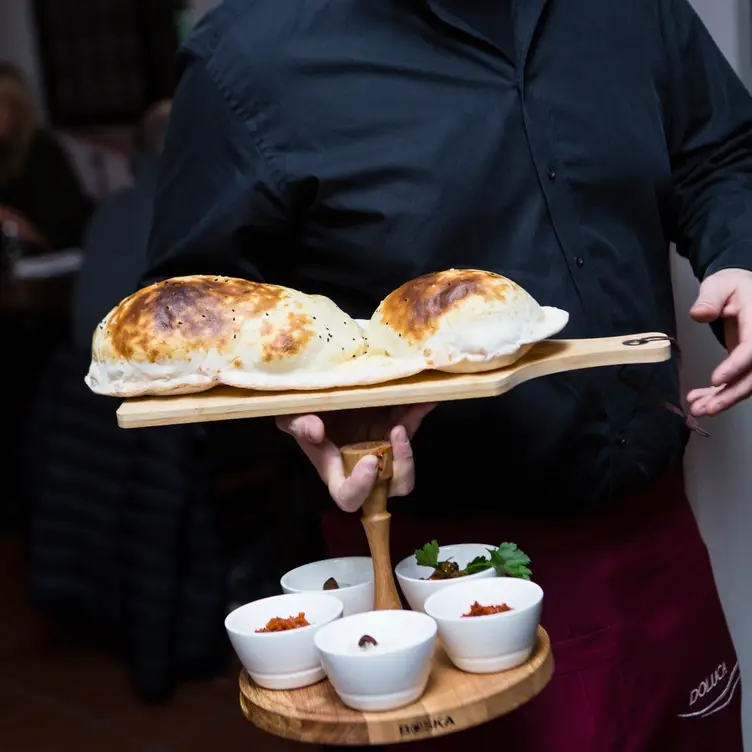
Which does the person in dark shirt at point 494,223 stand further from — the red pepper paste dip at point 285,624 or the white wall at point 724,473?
the white wall at point 724,473

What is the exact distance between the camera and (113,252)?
10.1 feet

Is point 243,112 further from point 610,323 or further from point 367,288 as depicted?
point 610,323

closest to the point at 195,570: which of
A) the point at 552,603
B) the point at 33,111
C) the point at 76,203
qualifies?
the point at 552,603

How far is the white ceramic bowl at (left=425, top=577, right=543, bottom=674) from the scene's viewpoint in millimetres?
935

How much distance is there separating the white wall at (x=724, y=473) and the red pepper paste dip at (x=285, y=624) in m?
1.17

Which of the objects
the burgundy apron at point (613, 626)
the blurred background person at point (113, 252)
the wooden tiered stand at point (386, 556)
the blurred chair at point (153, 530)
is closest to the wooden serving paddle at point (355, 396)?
the wooden tiered stand at point (386, 556)

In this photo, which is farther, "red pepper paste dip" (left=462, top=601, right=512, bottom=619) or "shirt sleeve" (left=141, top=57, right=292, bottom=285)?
"shirt sleeve" (left=141, top=57, right=292, bottom=285)

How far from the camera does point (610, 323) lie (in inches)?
52.6

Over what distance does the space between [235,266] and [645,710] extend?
744 millimetres

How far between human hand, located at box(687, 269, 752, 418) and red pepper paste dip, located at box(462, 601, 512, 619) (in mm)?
336

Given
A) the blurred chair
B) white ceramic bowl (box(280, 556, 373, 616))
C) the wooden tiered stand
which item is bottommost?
the blurred chair

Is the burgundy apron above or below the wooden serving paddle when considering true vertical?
below

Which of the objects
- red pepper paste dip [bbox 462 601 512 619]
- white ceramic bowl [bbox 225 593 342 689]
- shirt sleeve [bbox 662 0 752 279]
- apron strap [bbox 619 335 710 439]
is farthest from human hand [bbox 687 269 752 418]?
white ceramic bowl [bbox 225 593 342 689]

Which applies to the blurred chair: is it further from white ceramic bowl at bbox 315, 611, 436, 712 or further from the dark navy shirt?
white ceramic bowl at bbox 315, 611, 436, 712
